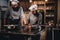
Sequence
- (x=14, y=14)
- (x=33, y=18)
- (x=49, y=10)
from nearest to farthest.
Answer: (x=14, y=14), (x=33, y=18), (x=49, y=10)

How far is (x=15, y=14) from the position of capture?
16.7 feet

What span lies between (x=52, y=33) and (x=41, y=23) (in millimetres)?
457

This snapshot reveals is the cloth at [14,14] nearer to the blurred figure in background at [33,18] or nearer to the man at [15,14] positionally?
the man at [15,14]

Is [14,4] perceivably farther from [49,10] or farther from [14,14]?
[49,10]

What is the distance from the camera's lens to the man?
508 cm

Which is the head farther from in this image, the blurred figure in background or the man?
the blurred figure in background

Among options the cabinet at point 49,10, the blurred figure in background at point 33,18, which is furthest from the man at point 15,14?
the cabinet at point 49,10

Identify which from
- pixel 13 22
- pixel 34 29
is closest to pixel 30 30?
pixel 34 29

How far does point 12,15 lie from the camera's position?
5.09 meters

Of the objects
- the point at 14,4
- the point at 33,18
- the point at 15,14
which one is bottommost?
the point at 33,18

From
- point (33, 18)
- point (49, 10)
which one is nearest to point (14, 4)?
point (33, 18)

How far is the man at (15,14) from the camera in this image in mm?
5082

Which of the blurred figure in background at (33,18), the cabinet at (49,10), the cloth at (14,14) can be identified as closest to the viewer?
the cloth at (14,14)

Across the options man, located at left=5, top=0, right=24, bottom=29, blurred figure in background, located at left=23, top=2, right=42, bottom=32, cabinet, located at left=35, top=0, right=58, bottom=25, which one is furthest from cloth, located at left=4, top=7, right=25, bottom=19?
cabinet, located at left=35, top=0, right=58, bottom=25
